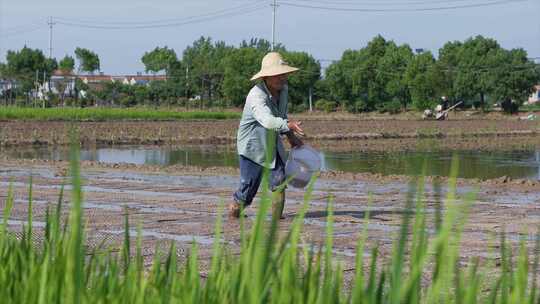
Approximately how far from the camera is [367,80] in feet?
270

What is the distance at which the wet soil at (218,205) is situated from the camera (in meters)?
7.83

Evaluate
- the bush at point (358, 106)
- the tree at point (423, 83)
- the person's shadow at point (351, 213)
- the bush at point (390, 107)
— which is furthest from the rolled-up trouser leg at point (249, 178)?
the bush at point (358, 106)

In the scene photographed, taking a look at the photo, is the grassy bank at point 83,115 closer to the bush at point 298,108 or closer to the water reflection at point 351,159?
the water reflection at point 351,159

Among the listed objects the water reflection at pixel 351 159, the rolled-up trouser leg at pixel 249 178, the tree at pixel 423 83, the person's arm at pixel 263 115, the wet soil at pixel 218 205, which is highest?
the tree at pixel 423 83

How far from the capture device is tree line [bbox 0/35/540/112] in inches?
3105

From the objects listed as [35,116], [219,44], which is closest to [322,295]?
[35,116]

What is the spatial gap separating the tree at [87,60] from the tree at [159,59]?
18.1ft

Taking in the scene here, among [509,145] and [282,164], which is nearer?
[282,164]

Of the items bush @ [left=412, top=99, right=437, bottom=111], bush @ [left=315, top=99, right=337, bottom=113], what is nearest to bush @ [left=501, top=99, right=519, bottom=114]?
bush @ [left=412, top=99, right=437, bottom=111]

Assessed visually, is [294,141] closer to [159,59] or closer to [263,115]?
[263,115]

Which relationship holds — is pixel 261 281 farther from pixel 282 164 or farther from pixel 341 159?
pixel 341 159

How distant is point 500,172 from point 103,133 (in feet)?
54.8

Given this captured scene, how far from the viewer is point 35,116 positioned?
44938mm

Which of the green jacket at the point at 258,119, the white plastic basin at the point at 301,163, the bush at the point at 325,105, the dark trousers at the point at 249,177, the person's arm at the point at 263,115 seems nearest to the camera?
the person's arm at the point at 263,115
